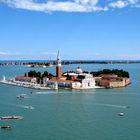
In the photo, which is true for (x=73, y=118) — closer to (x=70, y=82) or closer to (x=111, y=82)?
(x=70, y=82)

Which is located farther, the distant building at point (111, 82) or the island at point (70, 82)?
the distant building at point (111, 82)

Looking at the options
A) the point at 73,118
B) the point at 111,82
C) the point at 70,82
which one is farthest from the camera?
the point at 111,82

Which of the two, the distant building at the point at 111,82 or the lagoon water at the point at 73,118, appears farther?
the distant building at the point at 111,82

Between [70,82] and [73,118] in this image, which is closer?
[73,118]

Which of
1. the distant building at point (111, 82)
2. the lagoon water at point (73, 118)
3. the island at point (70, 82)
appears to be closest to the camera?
the lagoon water at point (73, 118)

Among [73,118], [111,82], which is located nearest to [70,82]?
[111,82]

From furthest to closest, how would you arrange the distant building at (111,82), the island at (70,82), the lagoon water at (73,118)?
the distant building at (111,82) < the island at (70,82) < the lagoon water at (73,118)

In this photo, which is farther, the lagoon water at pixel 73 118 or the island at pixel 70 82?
the island at pixel 70 82

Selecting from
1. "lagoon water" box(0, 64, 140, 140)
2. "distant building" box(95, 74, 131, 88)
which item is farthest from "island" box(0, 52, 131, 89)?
"lagoon water" box(0, 64, 140, 140)

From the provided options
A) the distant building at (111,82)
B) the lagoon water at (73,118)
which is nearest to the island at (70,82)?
the distant building at (111,82)

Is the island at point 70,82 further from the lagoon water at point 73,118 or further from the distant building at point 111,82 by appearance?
the lagoon water at point 73,118

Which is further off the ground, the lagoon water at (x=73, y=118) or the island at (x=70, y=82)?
the island at (x=70, y=82)

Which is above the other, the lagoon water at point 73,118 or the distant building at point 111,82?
the distant building at point 111,82
